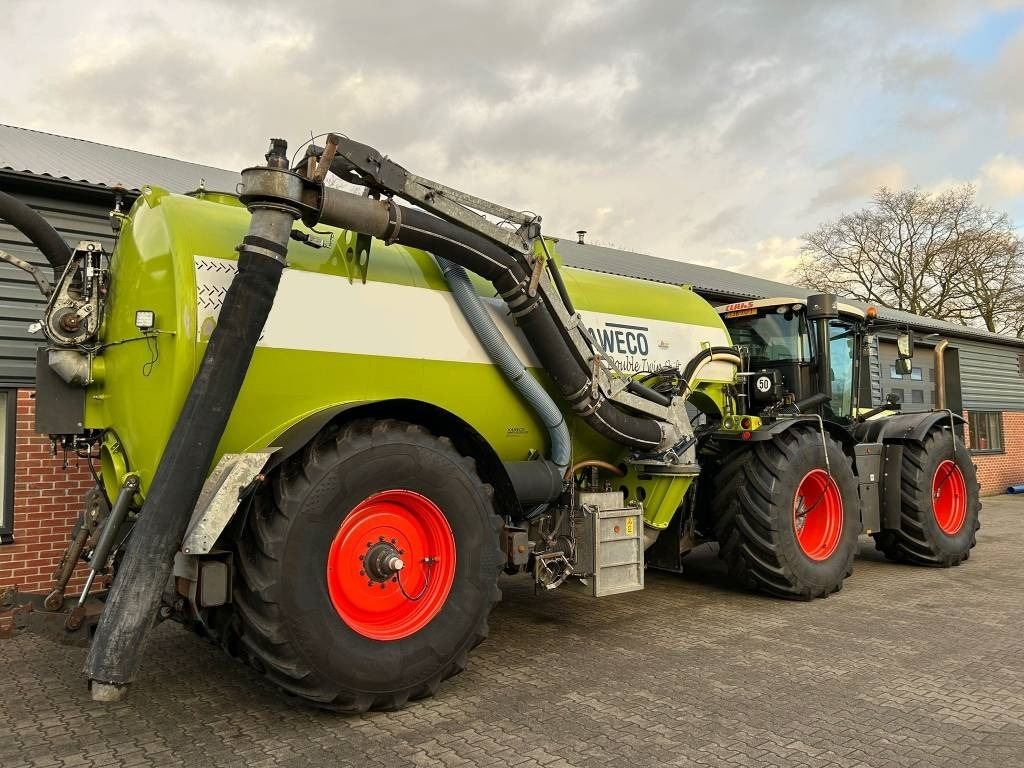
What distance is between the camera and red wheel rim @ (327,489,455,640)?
3.90 meters

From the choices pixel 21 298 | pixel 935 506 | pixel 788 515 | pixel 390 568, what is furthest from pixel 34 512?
pixel 935 506

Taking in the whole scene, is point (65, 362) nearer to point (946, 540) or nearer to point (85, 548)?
point (85, 548)

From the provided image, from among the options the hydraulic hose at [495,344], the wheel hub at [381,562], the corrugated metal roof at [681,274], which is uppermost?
the corrugated metal roof at [681,274]

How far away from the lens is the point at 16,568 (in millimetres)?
6375

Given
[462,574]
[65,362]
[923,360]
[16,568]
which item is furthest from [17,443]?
[923,360]

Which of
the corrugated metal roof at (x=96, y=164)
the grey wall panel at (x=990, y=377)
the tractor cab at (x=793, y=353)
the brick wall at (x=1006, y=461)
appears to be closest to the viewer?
the corrugated metal roof at (x=96, y=164)

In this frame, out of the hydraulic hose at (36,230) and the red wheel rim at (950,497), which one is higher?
the hydraulic hose at (36,230)

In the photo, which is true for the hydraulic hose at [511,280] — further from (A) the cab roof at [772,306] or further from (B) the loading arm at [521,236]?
(A) the cab roof at [772,306]

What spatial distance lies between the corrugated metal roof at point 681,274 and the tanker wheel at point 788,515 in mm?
4630

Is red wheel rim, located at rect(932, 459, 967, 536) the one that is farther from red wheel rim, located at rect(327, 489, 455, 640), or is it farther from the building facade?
the building facade

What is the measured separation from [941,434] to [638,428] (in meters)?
4.97

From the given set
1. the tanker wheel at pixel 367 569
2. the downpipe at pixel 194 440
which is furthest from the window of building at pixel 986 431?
the downpipe at pixel 194 440

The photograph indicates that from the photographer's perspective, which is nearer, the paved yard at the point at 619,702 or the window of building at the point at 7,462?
the paved yard at the point at 619,702

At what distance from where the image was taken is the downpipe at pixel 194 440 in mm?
3189
